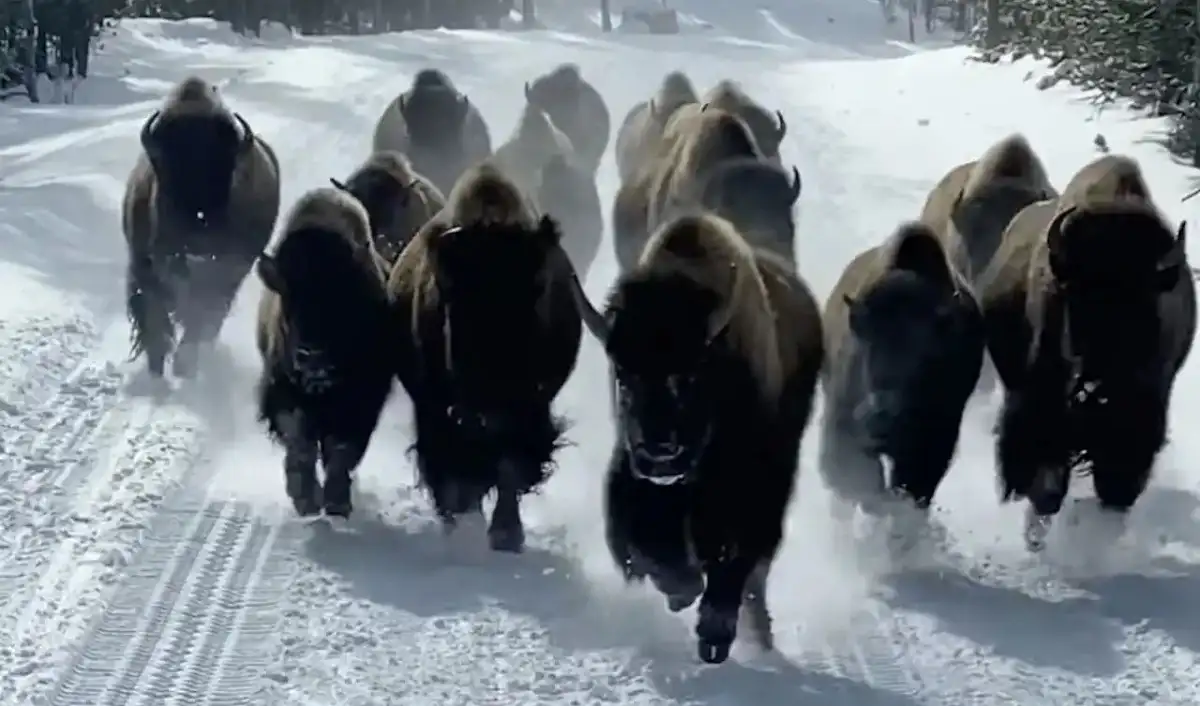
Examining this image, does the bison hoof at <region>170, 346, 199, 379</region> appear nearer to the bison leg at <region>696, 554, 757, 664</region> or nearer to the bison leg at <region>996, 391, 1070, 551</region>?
the bison leg at <region>996, 391, 1070, 551</region>

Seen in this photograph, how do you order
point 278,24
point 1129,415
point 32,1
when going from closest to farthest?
point 1129,415, point 32,1, point 278,24

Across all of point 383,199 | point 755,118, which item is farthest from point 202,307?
point 755,118

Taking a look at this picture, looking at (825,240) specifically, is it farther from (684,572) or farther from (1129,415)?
(684,572)

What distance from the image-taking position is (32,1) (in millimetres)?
31156

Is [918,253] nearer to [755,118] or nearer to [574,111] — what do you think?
[755,118]

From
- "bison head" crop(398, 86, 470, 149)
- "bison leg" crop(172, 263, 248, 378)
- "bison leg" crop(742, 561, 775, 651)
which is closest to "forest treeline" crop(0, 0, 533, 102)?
"bison head" crop(398, 86, 470, 149)

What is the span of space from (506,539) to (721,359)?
2.00m

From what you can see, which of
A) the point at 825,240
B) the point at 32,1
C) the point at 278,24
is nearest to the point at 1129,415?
the point at 825,240

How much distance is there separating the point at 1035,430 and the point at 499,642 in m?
2.72

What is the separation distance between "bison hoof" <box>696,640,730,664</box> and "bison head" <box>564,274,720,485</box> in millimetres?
795

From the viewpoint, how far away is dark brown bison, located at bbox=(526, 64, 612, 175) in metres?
17.7

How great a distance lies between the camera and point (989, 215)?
10.1m

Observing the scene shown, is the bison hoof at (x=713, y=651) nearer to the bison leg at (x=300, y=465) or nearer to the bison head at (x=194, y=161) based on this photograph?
the bison leg at (x=300, y=465)

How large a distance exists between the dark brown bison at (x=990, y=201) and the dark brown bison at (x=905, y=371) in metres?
1.99
